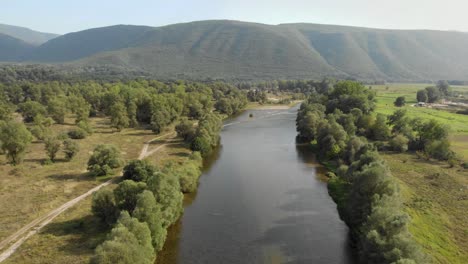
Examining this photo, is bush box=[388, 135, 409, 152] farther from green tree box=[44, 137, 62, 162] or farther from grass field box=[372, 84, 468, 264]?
green tree box=[44, 137, 62, 162]

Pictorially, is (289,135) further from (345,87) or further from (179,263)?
(179,263)

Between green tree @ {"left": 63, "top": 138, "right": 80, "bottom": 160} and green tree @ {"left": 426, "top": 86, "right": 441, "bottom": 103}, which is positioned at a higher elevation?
green tree @ {"left": 426, "top": 86, "right": 441, "bottom": 103}

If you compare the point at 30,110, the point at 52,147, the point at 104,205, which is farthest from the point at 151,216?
the point at 30,110

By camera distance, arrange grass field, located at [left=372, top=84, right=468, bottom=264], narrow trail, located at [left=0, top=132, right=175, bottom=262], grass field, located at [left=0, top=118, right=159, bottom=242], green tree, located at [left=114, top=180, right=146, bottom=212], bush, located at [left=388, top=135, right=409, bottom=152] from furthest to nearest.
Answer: bush, located at [left=388, top=135, right=409, bottom=152] → grass field, located at [left=0, top=118, right=159, bottom=242] → green tree, located at [left=114, top=180, right=146, bottom=212] → grass field, located at [left=372, top=84, right=468, bottom=264] → narrow trail, located at [left=0, top=132, right=175, bottom=262]

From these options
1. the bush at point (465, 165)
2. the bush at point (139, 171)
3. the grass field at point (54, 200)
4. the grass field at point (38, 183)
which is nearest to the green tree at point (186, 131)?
the grass field at point (54, 200)

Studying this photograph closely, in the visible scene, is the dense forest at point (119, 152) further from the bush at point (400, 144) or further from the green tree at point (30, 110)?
the bush at point (400, 144)

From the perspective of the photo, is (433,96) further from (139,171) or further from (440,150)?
(139,171)

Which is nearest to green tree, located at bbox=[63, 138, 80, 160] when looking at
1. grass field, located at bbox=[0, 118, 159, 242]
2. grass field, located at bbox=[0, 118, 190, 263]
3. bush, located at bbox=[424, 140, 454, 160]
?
grass field, located at bbox=[0, 118, 159, 242]
